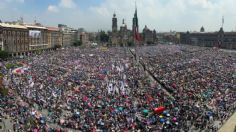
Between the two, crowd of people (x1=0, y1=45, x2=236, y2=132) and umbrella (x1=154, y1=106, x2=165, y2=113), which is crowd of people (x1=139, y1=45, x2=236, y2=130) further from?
umbrella (x1=154, y1=106, x2=165, y2=113)

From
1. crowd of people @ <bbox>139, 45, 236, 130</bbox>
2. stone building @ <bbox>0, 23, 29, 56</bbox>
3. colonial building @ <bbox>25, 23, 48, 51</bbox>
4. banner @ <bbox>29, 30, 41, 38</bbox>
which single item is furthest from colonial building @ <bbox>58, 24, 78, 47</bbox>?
crowd of people @ <bbox>139, 45, 236, 130</bbox>

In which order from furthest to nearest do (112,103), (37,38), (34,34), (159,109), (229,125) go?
(37,38) → (34,34) → (112,103) → (159,109) → (229,125)

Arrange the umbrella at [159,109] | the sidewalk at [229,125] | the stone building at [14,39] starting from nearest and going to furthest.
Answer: the sidewalk at [229,125] → the umbrella at [159,109] → the stone building at [14,39]

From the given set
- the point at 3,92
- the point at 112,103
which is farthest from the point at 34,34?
the point at 112,103

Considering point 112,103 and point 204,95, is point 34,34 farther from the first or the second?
point 112,103

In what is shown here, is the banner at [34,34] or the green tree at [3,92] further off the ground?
the banner at [34,34]

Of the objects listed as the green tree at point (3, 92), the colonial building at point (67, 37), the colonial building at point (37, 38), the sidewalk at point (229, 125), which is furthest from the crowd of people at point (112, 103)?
the colonial building at point (67, 37)

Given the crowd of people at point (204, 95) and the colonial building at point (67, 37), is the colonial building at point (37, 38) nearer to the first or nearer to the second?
the colonial building at point (67, 37)

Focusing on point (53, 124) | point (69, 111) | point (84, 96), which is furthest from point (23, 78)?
point (53, 124)
